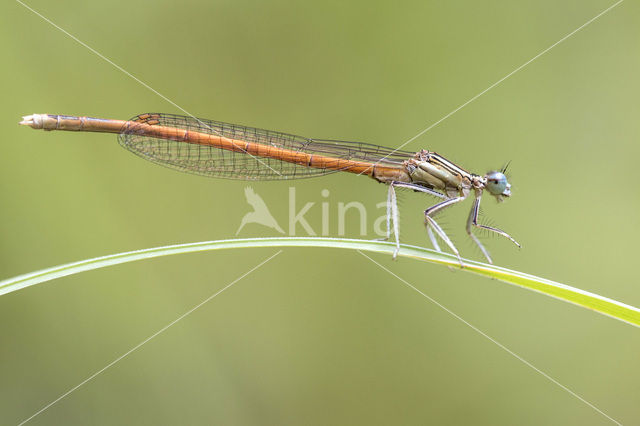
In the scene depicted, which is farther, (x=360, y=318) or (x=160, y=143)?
(x=360, y=318)

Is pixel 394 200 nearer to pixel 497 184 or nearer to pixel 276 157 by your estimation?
pixel 497 184

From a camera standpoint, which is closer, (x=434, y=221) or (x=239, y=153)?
(x=434, y=221)

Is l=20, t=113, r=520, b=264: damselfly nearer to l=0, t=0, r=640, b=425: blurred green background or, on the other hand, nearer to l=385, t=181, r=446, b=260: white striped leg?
l=385, t=181, r=446, b=260: white striped leg

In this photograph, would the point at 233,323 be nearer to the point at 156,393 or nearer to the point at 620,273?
the point at 156,393

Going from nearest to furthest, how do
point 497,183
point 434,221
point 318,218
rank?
point 434,221 → point 497,183 → point 318,218

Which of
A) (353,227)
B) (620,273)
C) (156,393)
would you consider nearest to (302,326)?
(353,227)

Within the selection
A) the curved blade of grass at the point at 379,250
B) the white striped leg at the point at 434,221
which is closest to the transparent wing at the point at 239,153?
the white striped leg at the point at 434,221

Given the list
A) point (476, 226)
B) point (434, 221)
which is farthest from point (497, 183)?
point (434, 221)
